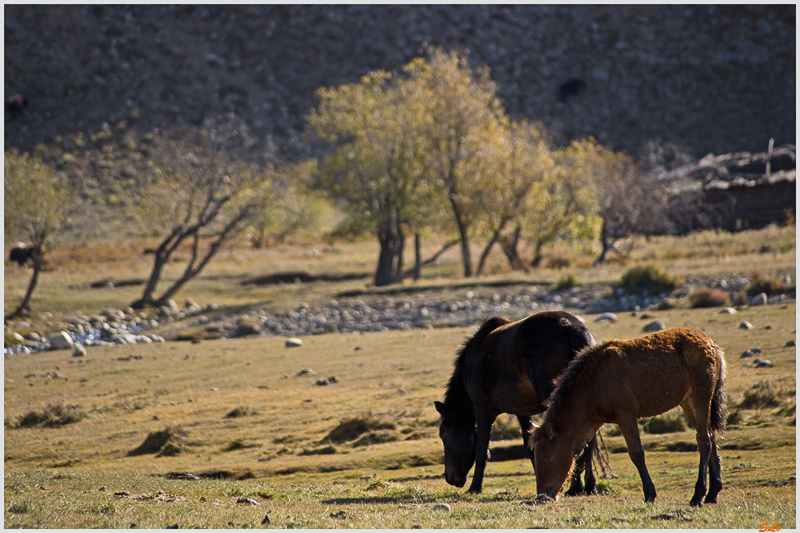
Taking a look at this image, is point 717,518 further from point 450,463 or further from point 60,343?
point 60,343

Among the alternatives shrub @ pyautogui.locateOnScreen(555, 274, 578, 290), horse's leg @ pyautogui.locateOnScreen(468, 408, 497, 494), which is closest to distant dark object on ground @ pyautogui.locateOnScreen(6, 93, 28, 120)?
shrub @ pyautogui.locateOnScreen(555, 274, 578, 290)

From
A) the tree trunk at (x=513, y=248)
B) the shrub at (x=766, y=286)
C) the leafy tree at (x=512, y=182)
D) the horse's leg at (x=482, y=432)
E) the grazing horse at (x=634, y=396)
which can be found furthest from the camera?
the tree trunk at (x=513, y=248)

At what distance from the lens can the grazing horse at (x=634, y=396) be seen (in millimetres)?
6996

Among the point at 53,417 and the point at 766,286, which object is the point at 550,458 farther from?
the point at 766,286

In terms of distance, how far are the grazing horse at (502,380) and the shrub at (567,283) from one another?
20.8 meters

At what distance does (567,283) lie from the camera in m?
30.0

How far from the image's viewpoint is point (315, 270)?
48.2 m

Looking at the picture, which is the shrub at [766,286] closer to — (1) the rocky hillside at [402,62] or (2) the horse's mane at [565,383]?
(2) the horse's mane at [565,383]

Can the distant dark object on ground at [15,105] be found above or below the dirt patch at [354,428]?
above

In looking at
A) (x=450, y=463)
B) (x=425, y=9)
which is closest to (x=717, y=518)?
(x=450, y=463)

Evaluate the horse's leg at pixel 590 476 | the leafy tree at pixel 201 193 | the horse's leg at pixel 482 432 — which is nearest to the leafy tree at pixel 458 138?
the leafy tree at pixel 201 193

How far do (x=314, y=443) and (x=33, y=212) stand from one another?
1095 inches

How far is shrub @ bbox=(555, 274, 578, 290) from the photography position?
29.8 m

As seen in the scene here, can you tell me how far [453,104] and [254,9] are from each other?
76.3 meters
